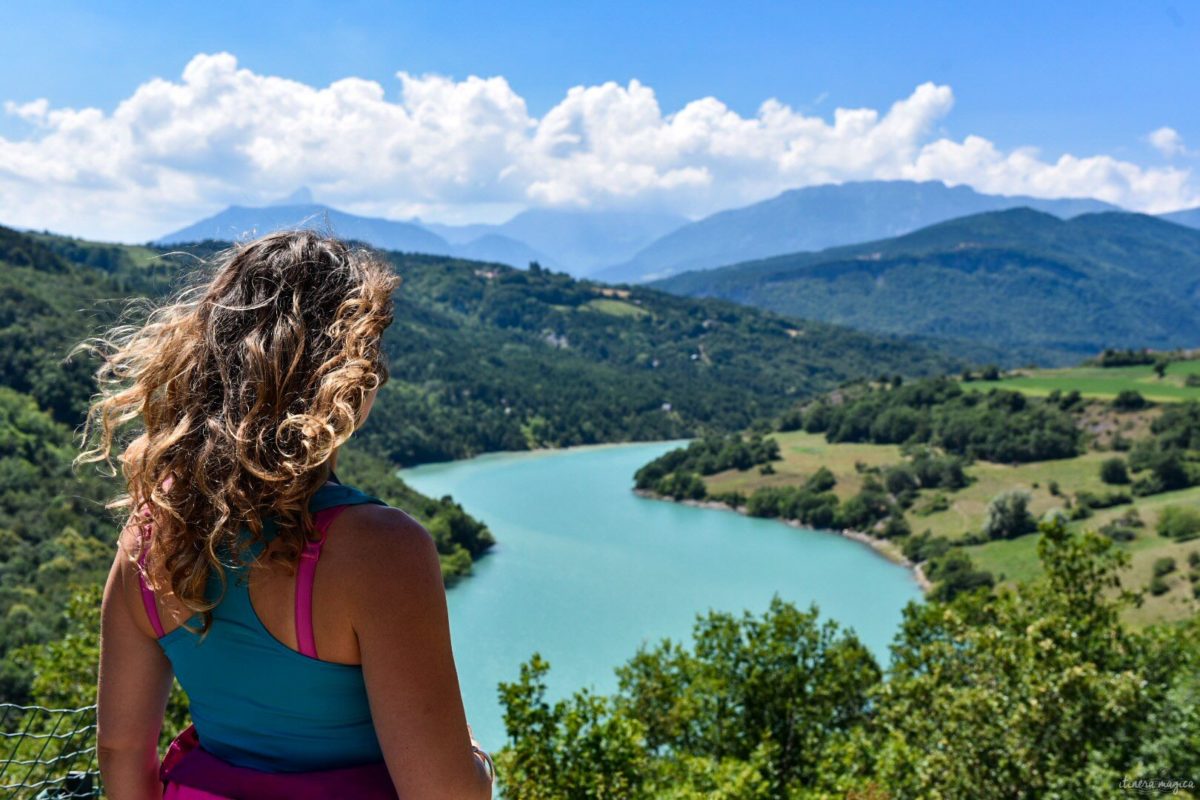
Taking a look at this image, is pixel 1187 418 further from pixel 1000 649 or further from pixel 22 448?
pixel 22 448

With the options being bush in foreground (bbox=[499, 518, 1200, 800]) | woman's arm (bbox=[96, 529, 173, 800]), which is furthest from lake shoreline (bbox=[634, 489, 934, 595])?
woman's arm (bbox=[96, 529, 173, 800])

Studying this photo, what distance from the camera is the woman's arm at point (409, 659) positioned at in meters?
1.17

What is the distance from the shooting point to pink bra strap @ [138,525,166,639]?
1.37 meters

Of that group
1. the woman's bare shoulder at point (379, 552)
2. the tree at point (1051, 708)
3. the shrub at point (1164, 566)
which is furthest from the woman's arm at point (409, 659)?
the shrub at point (1164, 566)

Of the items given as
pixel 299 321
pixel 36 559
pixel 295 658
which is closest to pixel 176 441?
pixel 299 321

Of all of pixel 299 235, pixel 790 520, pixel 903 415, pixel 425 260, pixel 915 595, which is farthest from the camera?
pixel 425 260

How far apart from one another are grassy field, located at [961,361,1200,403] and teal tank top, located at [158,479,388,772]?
69.2 m

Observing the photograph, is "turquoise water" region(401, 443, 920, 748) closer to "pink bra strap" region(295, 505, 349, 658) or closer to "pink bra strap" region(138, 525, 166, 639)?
"pink bra strap" region(138, 525, 166, 639)

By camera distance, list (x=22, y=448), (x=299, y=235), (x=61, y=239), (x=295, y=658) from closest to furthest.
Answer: (x=295, y=658), (x=299, y=235), (x=22, y=448), (x=61, y=239)

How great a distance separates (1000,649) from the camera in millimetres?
Result: 10039

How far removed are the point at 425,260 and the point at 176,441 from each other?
15361 cm

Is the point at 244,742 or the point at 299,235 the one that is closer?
the point at 244,742

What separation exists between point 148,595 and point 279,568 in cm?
Answer: 31

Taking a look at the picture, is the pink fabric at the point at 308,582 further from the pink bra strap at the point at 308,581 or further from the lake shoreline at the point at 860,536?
the lake shoreline at the point at 860,536
